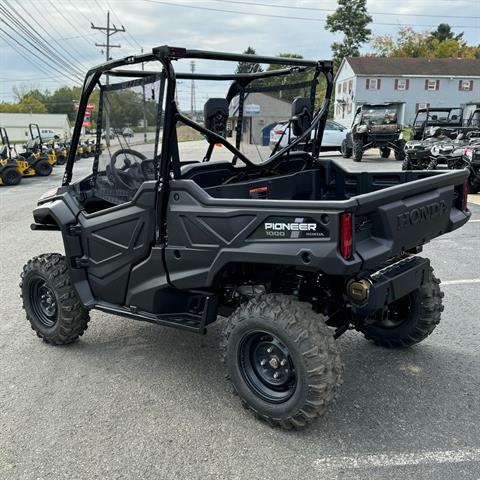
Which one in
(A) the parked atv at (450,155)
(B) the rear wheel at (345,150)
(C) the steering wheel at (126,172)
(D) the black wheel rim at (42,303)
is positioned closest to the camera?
(C) the steering wheel at (126,172)

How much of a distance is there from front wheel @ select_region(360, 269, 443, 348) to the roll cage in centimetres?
138

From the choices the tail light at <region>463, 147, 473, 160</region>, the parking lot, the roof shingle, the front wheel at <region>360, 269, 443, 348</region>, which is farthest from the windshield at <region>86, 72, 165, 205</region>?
the roof shingle

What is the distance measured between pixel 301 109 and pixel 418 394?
225cm

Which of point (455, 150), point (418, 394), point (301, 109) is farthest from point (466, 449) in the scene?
point (455, 150)

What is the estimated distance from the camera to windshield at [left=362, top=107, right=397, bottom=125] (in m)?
18.7

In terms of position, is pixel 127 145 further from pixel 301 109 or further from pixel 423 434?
pixel 423 434

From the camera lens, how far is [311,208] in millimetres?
2750

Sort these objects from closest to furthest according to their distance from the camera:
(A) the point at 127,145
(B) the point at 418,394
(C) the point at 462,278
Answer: (B) the point at 418,394, (A) the point at 127,145, (C) the point at 462,278

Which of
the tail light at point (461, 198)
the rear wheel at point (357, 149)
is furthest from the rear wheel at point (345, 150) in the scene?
the tail light at point (461, 198)

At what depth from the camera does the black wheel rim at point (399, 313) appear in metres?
4.02

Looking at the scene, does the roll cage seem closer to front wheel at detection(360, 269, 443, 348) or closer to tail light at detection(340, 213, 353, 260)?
tail light at detection(340, 213, 353, 260)

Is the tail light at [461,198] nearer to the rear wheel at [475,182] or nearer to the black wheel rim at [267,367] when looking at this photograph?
the black wheel rim at [267,367]

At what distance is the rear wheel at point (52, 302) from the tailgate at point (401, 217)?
93.8 inches

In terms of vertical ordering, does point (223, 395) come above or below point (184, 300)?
below
